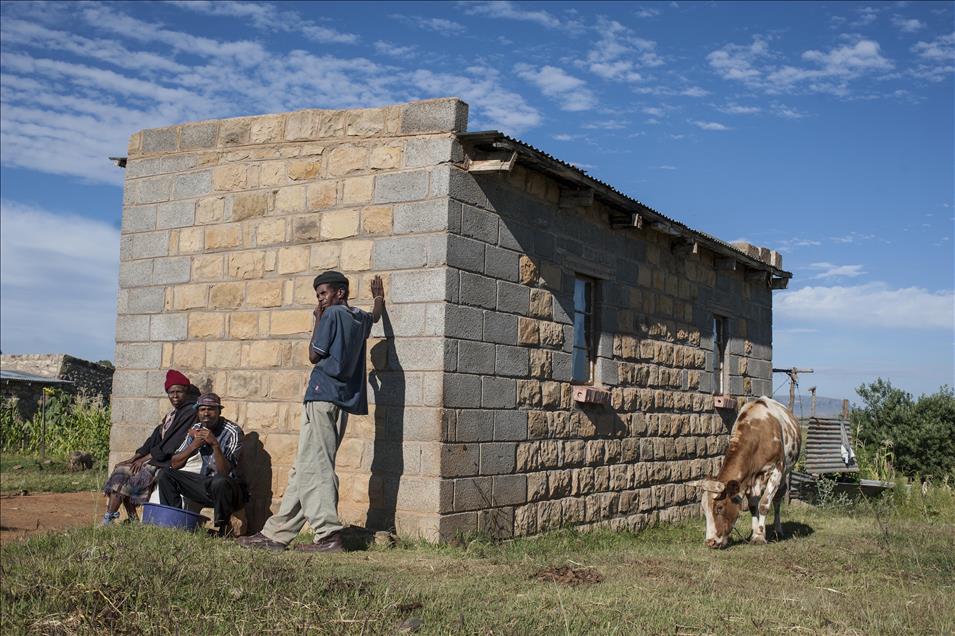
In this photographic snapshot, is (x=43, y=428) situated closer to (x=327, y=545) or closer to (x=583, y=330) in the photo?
(x=583, y=330)

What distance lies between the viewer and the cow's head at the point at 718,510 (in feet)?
30.8

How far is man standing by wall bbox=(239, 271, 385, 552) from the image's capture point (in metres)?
7.50

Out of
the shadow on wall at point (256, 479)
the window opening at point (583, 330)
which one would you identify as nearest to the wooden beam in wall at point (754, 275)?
the window opening at point (583, 330)

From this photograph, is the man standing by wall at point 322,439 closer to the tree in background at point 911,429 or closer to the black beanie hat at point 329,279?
the black beanie hat at point 329,279

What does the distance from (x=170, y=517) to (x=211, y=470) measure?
0.67m

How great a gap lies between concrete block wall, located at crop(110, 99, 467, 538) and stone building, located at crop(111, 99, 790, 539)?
19 millimetres

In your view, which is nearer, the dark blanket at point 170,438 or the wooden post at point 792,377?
the dark blanket at point 170,438

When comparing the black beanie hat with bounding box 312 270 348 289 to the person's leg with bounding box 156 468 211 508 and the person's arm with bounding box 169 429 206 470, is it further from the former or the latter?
the person's leg with bounding box 156 468 211 508

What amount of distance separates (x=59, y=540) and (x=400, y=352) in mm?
3047

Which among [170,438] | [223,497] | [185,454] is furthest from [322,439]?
[170,438]

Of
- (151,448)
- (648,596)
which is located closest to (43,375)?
(151,448)

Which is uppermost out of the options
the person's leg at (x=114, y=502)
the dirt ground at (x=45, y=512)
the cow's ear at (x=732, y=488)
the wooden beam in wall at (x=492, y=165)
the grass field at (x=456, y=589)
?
the wooden beam in wall at (x=492, y=165)

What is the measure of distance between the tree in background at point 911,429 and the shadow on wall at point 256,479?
1371cm

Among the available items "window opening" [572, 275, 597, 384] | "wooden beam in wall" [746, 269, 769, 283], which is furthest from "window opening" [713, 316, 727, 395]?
"window opening" [572, 275, 597, 384]
